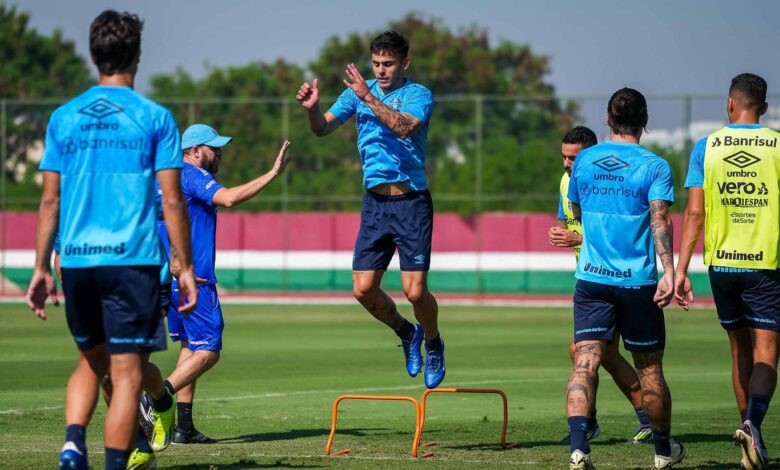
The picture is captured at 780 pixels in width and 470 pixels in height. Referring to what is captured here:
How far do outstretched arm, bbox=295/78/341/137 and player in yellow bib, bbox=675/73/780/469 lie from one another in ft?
9.65

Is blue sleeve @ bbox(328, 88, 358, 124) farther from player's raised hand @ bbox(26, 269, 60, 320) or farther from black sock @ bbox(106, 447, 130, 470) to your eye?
black sock @ bbox(106, 447, 130, 470)

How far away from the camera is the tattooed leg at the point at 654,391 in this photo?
8.35 metres

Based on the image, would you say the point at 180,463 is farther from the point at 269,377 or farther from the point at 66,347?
the point at 66,347

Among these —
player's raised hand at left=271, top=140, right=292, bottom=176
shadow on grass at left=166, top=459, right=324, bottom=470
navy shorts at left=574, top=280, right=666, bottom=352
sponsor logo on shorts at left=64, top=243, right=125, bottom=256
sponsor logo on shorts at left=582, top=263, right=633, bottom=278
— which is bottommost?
shadow on grass at left=166, top=459, right=324, bottom=470

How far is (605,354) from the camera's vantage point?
9086mm

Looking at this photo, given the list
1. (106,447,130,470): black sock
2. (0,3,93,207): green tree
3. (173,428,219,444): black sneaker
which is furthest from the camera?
(0,3,93,207): green tree

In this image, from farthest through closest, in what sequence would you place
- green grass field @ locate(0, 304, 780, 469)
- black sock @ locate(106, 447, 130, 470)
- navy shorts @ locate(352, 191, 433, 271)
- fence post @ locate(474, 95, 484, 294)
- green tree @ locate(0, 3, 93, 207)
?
1. green tree @ locate(0, 3, 93, 207)
2. fence post @ locate(474, 95, 484, 294)
3. navy shorts @ locate(352, 191, 433, 271)
4. green grass field @ locate(0, 304, 780, 469)
5. black sock @ locate(106, 447, 130, 470)

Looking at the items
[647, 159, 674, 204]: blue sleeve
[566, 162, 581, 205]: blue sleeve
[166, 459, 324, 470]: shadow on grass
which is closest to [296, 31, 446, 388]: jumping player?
[566, 162, 581, 205]: blue sleeve

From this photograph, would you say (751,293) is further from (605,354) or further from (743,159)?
(605,354)

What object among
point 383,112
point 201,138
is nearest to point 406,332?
point 383,112

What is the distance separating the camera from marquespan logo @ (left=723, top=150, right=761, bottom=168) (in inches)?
338

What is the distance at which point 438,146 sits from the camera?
1556 inches

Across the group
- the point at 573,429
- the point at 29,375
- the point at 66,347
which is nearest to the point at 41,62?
the point at 66,347

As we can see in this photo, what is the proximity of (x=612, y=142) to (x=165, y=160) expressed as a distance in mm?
2957
